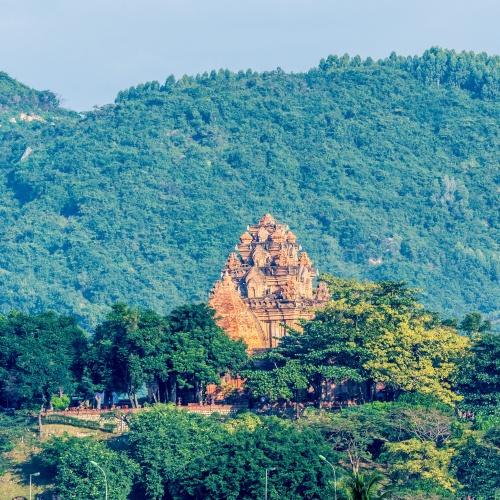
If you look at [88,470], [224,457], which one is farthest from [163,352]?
[224,457]

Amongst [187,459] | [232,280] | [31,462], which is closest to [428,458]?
[187,459]

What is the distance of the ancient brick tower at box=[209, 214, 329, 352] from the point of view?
4513 inches

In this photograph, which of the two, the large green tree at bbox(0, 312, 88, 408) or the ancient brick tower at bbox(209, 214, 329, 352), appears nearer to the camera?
the large green tree at bbox(0, 312, 88, 408)

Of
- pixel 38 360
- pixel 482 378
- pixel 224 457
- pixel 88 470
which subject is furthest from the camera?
pixel 38 360

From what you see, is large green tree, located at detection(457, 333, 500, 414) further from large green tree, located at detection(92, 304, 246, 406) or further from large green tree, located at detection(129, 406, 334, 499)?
large green tree, located at detection(92, 304, 246, 406)

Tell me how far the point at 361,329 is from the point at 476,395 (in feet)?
22.9

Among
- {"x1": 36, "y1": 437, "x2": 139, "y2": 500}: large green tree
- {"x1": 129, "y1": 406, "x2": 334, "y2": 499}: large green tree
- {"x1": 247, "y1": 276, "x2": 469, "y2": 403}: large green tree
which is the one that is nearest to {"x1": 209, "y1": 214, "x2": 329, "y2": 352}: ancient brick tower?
{"x1": 247, "y1": 276, "x2": 469, "y2": 403}: large green tree

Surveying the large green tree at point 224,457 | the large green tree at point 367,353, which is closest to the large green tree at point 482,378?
the large green tree at point 367,353

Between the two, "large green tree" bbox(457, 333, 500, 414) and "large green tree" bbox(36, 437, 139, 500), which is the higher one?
"large green tree" bbox(457, 333, 500, 414)

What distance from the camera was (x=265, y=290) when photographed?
122500 millimetres

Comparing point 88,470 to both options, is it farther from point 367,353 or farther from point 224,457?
point 367,353

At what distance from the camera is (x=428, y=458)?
318 feet

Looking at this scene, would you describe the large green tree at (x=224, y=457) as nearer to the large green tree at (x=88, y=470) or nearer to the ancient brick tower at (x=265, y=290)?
the large green tree at (x=88, y=470)

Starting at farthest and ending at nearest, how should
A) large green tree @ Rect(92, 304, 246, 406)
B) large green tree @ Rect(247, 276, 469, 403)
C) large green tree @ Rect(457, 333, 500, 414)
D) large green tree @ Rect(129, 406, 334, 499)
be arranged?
large green tree @ Rect(92, 304, 246, 406) → large green tree @ Rect(247, 276, 469, 403) → large green tree @ Rect(457, 333, 500, 414) → large green tree @ Rect(129, 406, 334, 499)
